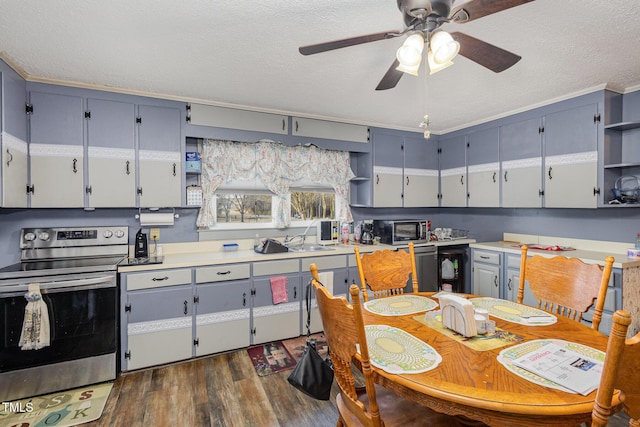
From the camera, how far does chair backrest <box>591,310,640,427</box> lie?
0.75 meters

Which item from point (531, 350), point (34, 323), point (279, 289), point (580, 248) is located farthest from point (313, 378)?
point (580, 248)

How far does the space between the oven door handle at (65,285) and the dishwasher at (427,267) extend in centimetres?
303

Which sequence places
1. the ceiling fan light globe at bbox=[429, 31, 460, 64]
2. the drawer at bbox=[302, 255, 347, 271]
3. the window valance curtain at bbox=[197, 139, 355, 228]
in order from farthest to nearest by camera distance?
1. the window valance curtain at bbox=[197, 139, 355, 228]
2. the drawer at bbox=[302, 255, 347, 271]
3. the ceiling fan light globe at bbox=[429, 31, 460, 64]

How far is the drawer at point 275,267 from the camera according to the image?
2.92 metres

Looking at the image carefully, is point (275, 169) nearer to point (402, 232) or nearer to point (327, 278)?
point (327, 278)

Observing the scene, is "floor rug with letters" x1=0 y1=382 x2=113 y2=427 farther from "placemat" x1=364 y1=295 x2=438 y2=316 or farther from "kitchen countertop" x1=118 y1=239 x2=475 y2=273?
"placemat" x1=364 y1=295 x2=438 y2=316

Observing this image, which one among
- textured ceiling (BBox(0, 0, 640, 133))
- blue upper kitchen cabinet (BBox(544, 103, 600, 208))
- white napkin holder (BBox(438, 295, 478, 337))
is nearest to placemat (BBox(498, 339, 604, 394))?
white napkin holder (BBox(438, 295, 478, 337))

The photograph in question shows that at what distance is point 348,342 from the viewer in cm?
111

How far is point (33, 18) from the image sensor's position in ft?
5.71

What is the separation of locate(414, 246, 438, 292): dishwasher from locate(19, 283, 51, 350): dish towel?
11.2 feet

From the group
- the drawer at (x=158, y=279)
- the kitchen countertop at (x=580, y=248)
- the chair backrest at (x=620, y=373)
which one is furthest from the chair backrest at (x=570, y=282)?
the drawer at (x=158, y=279)

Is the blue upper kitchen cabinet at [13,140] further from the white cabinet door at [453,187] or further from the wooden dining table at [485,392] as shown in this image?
the white cabinet door at [453,187]

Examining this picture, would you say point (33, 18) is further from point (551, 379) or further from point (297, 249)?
point (551, 379)

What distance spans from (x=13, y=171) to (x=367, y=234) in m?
3.25
